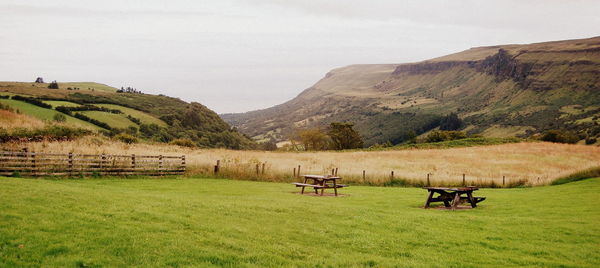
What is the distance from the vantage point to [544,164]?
54.2 m

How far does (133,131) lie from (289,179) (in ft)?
239

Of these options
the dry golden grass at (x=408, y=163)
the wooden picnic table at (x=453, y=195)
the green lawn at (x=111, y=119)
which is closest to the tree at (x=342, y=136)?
the dry golden grass at (x=408, y=163)

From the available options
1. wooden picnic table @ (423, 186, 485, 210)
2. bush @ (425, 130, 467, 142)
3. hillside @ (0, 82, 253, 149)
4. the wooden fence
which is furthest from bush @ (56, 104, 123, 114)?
wooden picnic table @ (423, 186, 485, 210)

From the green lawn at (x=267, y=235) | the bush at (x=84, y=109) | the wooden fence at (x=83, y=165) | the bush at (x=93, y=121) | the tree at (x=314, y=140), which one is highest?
the bush at (x=84, y=109)

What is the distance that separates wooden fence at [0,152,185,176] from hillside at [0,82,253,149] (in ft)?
164

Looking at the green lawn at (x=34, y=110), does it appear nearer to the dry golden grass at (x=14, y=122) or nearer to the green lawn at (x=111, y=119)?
the green lawn at (x=111, y=119)

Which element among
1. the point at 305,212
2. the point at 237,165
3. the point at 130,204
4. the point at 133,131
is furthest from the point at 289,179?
the point at 133,131

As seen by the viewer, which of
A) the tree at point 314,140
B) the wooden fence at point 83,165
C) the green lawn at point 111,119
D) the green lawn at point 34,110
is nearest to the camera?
the wooden fence at point 83,165

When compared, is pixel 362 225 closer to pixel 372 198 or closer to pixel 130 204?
pixel 130 204

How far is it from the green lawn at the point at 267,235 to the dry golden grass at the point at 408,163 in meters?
18.5

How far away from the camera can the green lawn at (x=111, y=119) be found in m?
99.2

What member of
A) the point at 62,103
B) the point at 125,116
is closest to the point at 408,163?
the point at 125,116

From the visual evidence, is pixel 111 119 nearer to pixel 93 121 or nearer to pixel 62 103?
pixel 93 121

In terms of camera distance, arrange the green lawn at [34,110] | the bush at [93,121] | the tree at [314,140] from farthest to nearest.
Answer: the tree at [314,140]
the bush at [93,121]
the green lawn at [34,110]
